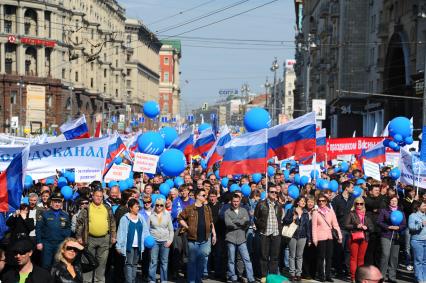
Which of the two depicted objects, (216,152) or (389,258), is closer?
(389,258)

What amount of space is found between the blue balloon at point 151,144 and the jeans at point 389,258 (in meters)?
7.92

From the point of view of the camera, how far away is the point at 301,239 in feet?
43.2

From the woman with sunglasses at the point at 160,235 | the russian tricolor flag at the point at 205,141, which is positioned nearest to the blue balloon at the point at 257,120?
the russian tricolor flag at the point at 205,141


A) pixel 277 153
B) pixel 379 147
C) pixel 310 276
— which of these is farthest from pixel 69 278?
pixel 379 147

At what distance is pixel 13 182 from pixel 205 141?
13298 mm

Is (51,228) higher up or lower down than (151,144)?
lower down

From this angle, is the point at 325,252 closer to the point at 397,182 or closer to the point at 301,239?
the point at 301,239

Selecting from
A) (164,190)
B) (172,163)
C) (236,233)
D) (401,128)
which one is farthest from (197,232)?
(401,128)

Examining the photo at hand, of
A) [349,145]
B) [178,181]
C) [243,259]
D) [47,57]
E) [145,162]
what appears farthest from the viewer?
[47,57]

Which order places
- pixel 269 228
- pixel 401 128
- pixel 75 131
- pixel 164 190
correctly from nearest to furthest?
pixel 269 228, pixel 164 190, pixel 75 131, pixel 401 128

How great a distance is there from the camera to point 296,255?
43.4 ft

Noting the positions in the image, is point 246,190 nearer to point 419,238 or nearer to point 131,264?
point 419,238

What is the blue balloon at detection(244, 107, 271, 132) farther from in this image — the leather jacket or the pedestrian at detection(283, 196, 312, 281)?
the leather jacket

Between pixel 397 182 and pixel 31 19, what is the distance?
63.2 metres
